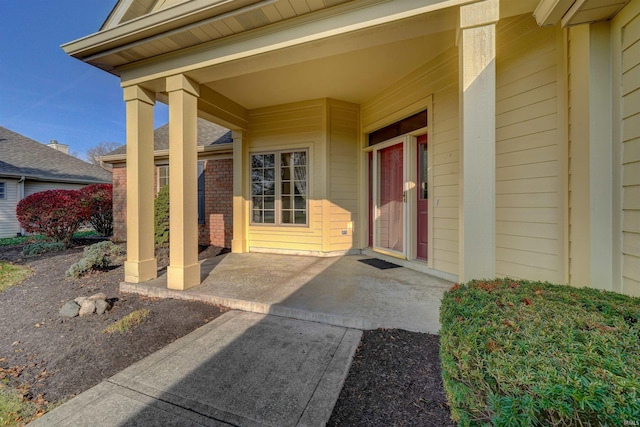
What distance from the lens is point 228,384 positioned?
1813 millimetres

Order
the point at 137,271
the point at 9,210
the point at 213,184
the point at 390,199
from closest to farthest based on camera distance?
the point at 137,271, the point at 390,199, the point at 213,184, the point at 9,210

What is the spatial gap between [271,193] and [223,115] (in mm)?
1855

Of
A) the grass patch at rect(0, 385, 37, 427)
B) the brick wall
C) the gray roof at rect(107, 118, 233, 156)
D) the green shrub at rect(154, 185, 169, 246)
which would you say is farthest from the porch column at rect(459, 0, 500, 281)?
the green shrub at rect(154, 185, 169, 246)

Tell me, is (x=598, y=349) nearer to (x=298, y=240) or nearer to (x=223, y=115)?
(x=298, y=240)

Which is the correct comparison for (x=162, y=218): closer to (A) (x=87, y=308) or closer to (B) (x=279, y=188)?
(B) (x=279, y=188)

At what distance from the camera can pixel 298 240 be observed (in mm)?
5773

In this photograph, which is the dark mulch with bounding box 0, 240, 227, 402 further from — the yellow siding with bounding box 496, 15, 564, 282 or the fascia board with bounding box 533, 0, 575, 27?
the fascia board with bounding box 533, 0, 575, 27

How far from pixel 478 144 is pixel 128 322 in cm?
372

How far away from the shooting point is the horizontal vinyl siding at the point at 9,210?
10060 millimetres

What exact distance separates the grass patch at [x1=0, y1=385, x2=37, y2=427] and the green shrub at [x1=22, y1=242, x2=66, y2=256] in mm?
6599

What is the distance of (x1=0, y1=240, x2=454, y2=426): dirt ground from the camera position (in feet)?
5.32

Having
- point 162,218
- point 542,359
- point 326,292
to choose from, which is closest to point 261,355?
point 326,292

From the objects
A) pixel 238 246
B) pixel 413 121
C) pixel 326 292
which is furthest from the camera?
pixel 238 246

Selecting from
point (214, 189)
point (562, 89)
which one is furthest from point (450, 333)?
point (214, 189)
